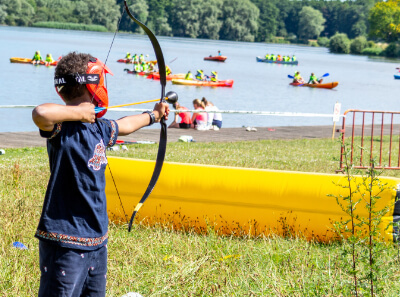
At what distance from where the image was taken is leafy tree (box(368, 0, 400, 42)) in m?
155

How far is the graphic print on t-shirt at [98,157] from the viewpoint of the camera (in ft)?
10.2

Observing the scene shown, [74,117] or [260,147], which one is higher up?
[74,117]

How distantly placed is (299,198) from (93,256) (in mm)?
2983

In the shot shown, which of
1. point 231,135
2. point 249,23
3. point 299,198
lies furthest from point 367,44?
point 299,198

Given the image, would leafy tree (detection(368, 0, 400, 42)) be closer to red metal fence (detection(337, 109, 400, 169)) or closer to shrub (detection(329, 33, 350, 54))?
shrub (detection(329, 33, 350, 54))

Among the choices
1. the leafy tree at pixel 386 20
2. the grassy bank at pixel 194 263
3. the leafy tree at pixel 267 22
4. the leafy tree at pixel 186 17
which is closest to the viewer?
the grassy bank at pixel 194 263

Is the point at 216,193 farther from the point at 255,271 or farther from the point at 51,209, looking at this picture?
the point at 51,209

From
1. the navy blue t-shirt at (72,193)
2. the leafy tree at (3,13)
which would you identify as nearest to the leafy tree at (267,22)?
the leafy tree at (3,13)

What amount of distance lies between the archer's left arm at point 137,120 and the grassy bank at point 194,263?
100 centimetres

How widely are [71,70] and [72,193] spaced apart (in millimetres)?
593

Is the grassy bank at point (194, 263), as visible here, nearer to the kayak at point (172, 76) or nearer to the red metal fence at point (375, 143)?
the red metal fence at point (375, 143)

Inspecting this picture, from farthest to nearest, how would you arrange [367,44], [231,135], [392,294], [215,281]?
[367,44] → [231,135] → [215,281] → [392,294]

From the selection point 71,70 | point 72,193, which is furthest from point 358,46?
point 72,193

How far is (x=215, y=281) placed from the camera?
177 inches
